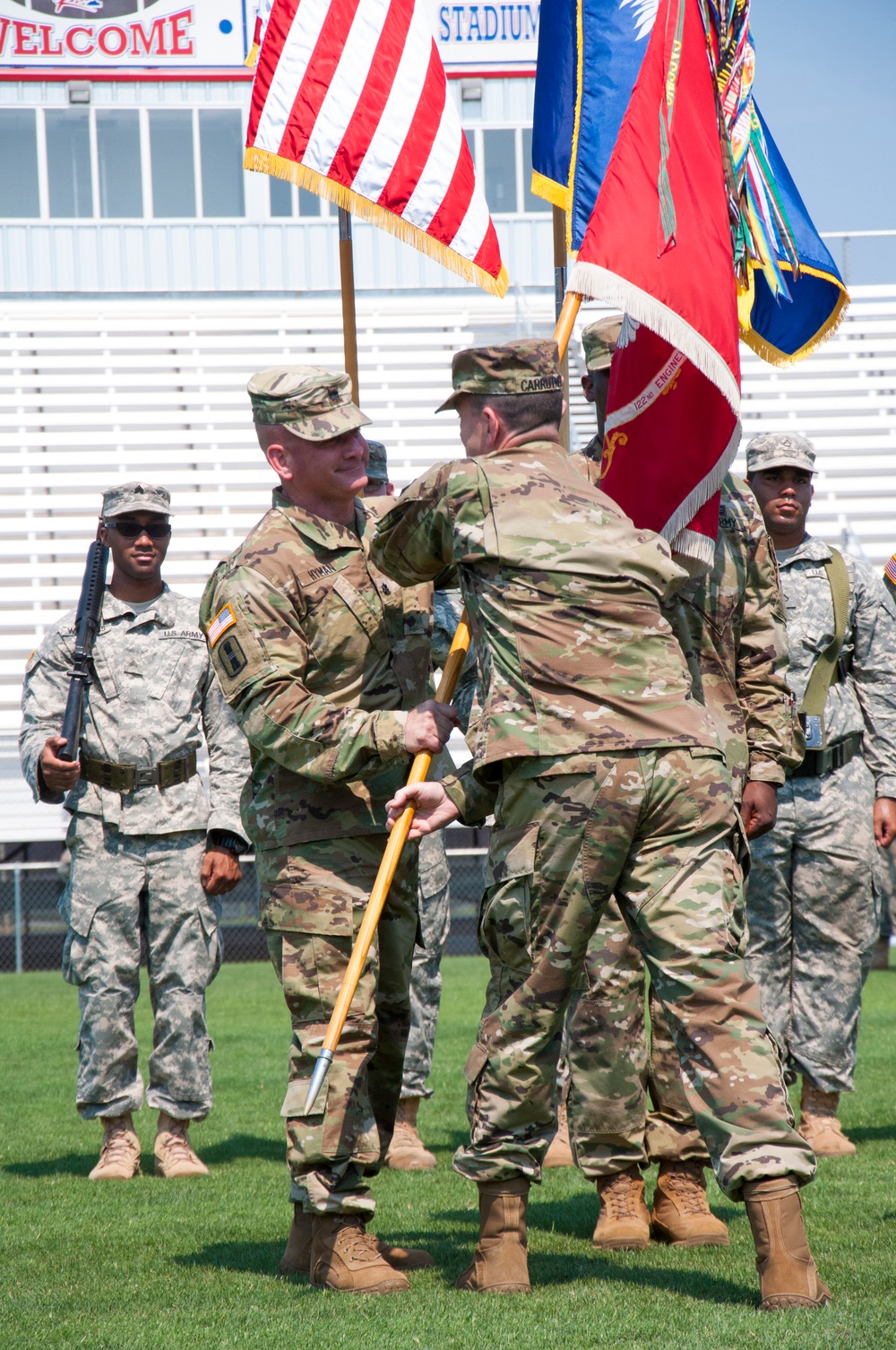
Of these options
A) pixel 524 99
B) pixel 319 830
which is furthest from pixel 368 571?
pixel 524 99

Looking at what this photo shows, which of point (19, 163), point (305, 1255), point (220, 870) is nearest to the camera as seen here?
point (305, 1255)

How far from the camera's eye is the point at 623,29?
556 cm

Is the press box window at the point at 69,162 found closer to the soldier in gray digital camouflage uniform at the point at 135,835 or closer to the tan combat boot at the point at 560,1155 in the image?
the soldier in gray digital camouflage uniform at the point at 135,835

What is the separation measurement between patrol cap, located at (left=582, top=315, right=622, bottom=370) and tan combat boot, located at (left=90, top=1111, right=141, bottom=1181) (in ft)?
10.6

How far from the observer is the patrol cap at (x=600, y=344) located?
5.13 metres

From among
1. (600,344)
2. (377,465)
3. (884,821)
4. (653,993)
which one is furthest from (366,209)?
(653,993)

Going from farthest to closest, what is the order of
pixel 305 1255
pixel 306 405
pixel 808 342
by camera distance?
pixel 808 342 → pixel 306 405 → pixel 305 1255

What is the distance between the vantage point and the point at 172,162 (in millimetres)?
22109

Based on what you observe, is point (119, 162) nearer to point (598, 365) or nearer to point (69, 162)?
point (69, 162)

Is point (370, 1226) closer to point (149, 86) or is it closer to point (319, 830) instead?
point (319, 830)

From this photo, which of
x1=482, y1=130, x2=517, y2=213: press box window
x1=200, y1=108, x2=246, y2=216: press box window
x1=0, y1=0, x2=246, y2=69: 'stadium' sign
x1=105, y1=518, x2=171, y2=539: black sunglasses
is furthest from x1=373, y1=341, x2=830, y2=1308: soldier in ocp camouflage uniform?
x1=0, y1=0, x2=246, y2=69: 'stadium' sign

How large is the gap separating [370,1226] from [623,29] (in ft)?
13.7

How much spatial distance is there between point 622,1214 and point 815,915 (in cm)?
198

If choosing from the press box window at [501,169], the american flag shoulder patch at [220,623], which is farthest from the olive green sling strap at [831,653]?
the press box window at [501,169]
